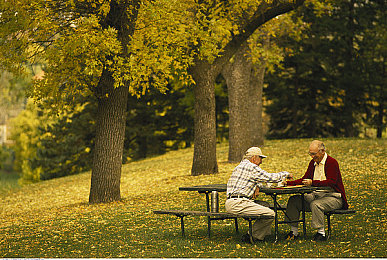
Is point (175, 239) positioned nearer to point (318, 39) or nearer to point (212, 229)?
point (212, 229)

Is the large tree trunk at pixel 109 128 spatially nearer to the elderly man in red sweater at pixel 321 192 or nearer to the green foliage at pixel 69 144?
the elderly man in red sweater at pixel 321 192

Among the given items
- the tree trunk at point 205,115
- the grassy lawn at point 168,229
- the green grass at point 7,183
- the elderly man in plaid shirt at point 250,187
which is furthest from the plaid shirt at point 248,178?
the green grass at point 7,183

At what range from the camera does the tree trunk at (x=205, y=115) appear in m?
17.7

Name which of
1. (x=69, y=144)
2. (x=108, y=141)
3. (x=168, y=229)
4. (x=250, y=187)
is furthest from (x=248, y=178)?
(x=69, y=144)

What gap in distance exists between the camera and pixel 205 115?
17750mm

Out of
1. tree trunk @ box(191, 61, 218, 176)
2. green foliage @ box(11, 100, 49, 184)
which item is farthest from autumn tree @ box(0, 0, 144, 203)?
green foliage @ box(11, 100, 49, 184)

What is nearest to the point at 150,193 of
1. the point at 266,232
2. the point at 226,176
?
the point at 226,176

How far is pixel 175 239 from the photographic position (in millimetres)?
8922

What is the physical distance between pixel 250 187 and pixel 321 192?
3.84 ft

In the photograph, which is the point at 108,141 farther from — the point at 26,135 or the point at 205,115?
the point at 26,135

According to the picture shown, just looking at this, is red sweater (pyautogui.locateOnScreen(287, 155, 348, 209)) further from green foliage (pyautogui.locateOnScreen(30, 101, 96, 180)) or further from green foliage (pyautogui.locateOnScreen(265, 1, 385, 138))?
green foliage (pyautogui.locateOnScreen(30, 101, 96, 180))

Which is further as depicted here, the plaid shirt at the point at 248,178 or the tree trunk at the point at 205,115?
the tree trunk at the point at 205,115

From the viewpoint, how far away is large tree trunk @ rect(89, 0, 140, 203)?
14.1 metres

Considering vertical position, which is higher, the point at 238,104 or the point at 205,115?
the point at 238,104
